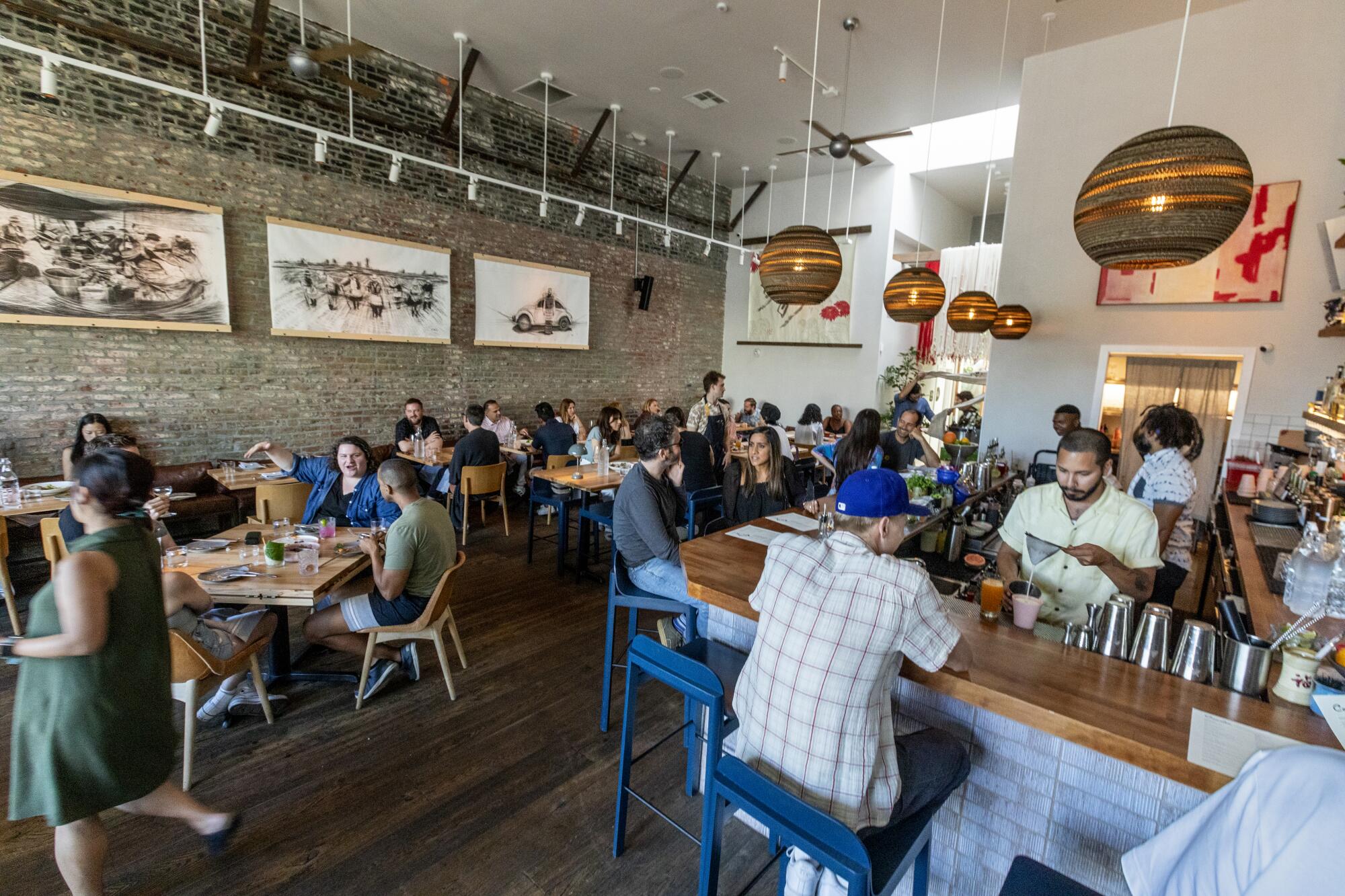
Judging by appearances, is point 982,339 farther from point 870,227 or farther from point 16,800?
point 16,800

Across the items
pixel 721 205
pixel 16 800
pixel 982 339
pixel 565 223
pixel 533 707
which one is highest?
pixel 721 205

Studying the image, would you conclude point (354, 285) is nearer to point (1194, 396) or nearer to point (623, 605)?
point (623, 605)

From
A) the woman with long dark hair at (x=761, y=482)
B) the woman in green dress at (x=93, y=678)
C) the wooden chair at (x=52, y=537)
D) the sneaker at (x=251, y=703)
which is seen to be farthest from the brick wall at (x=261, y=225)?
the woman with long dark hair at (x=761, y=482)

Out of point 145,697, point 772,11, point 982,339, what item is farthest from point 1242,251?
point 145,697

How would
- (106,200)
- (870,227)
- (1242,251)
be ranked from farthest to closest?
(870,227)
(1242,251)
(106,200)

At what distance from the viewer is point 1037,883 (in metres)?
1.39

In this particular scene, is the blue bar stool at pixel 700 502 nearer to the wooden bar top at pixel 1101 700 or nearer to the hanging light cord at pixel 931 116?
the wooden bar top at pixel 1101 700

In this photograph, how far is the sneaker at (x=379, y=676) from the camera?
325cm

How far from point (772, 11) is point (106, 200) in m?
6.04

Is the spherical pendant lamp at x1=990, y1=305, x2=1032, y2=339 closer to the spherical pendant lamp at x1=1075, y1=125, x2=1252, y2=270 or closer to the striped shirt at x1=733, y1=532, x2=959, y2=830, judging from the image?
the spherical pendant lamp at x1=1075, y1=125, x2=1252, y2=270

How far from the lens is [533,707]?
3217mm

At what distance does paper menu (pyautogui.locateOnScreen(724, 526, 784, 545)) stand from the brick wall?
17.6 feet

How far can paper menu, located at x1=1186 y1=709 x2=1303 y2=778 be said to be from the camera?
128 cm

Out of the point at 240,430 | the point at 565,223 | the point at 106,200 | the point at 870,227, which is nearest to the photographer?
the point at 106,200
